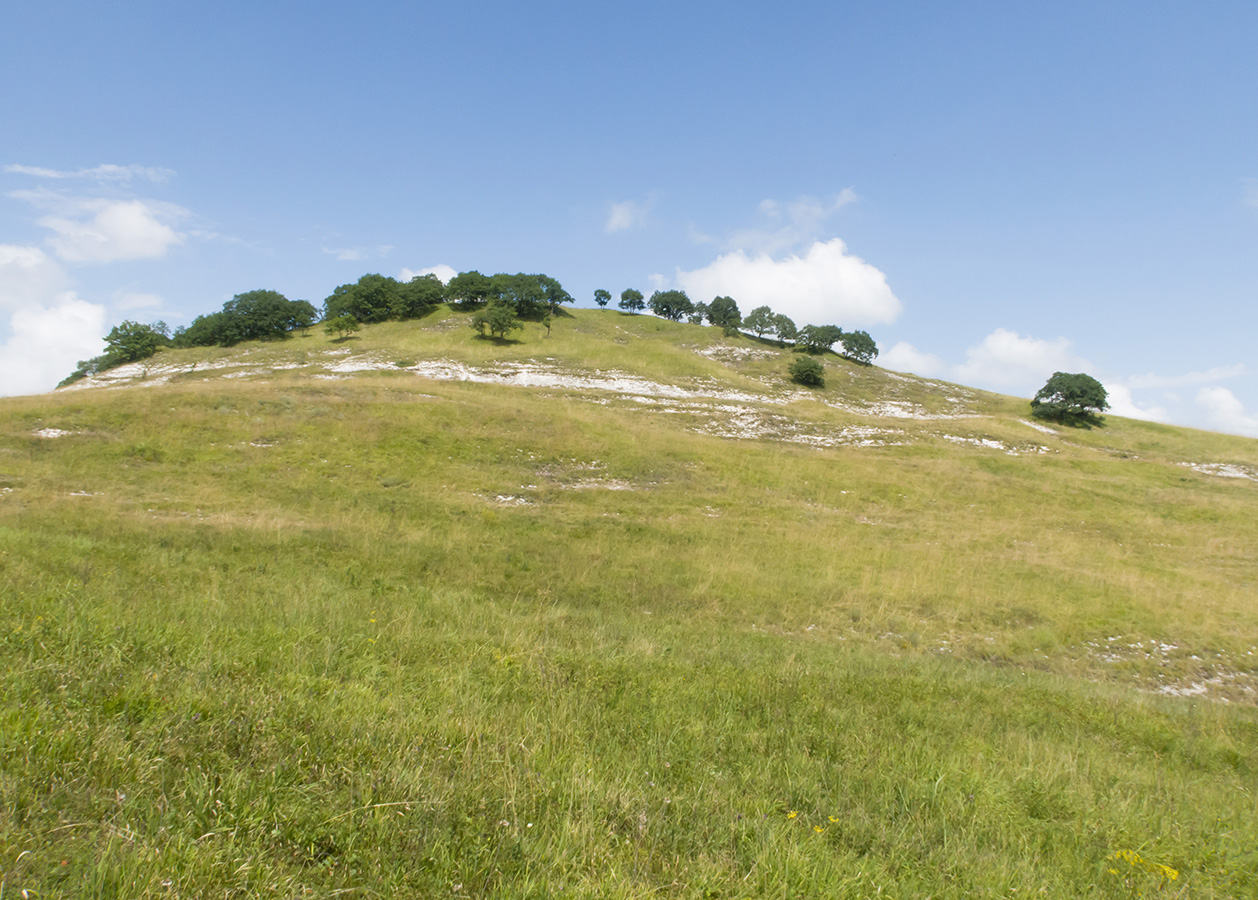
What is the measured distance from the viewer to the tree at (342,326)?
81.1 meters

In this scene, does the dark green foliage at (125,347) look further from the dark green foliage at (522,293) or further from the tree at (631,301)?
the tree at (631,301)

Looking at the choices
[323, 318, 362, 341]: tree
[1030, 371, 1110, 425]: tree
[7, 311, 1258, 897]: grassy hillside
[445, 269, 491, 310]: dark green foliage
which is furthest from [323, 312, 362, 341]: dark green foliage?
[1030, 371, 1110, 425]: tree

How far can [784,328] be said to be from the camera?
106m

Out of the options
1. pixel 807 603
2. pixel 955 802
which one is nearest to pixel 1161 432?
pixel 807 603

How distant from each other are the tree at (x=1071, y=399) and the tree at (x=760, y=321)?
44.5m

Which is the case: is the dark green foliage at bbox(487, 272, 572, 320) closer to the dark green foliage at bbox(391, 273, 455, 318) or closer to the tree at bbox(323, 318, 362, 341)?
the dark green foliage at bbox(391, 273, 455, 318)

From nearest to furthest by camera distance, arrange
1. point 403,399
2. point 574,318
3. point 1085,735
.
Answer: point 1085,735 < point 403,399 < point 574,318

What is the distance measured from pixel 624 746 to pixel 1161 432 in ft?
310

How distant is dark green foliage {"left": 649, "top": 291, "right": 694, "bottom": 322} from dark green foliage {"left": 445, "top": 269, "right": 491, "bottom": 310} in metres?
44.1

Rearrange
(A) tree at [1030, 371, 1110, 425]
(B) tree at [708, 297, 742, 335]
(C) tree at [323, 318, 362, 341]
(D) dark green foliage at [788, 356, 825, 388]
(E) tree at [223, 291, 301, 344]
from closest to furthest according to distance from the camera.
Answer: (A) tree at [1030, 371, 1110, 425]
(D) dark green foliage at [788, 356, 825, 388]
(C) tree at [323, 318, 362, 341]
(E) tree at [223, 291, 301, 344]
(B) tree at [708, 297, 742, 335]

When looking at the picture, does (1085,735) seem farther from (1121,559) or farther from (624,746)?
A: (1121,559)

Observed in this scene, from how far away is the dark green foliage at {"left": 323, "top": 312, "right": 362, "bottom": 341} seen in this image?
3194 inches

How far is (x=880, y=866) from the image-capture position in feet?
13.8

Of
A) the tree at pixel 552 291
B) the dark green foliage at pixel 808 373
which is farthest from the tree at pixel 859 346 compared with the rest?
the tree at pixel 552 291
